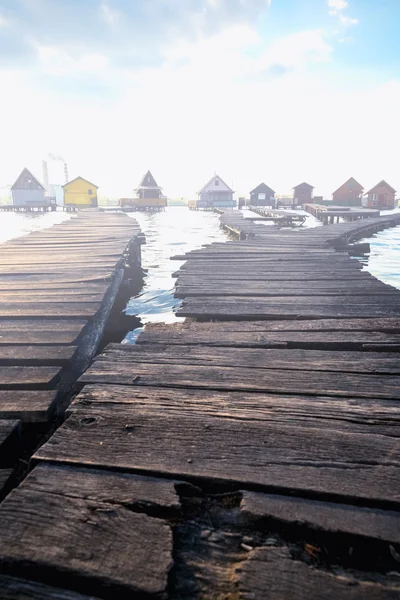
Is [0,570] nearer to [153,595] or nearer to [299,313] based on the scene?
[153,595]

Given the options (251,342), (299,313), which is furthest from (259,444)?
(299,313)

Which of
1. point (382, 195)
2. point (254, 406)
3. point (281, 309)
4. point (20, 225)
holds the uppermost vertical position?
point (382, 195)

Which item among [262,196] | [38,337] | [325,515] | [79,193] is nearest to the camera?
[325,515]

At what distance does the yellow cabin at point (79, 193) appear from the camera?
181 ft

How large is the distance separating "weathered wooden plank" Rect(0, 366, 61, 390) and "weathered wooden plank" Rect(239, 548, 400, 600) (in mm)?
2441

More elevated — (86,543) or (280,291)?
(280,291)

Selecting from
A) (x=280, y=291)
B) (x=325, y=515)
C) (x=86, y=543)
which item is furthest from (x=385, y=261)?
(x=86, y=543)

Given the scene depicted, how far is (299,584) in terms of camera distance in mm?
1332

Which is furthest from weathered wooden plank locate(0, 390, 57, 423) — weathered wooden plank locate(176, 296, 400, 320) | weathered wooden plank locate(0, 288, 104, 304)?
weathered wooden plank locate(0, 288, 104, 304)

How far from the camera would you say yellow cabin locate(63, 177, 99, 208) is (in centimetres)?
5528

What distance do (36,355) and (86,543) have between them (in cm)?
264

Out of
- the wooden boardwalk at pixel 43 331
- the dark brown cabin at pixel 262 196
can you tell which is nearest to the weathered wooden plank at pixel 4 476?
the wooden boardwalk at pixel 43 331

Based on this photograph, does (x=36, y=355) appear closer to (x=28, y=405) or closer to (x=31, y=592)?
(x=28, y=405)

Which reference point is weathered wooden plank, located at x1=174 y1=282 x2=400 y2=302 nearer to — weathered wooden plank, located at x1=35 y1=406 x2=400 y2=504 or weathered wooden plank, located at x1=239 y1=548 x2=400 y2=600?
weathered wooden plank, located at x1=35 y1=406 x2=400 y2=504
